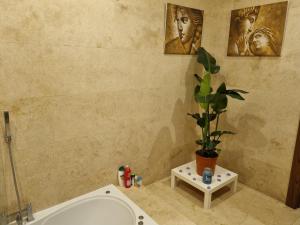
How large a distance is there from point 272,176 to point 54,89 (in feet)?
6.48

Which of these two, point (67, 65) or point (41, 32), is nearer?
point (41, 32)

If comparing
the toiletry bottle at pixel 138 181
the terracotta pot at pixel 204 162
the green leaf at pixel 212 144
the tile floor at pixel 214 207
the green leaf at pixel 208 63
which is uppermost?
the green leaf at pixel 208 63

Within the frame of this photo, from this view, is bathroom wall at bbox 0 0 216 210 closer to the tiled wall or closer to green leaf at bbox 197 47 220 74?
the tiled wall

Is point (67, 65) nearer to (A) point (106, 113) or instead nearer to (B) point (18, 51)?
(B) point (18, 51)

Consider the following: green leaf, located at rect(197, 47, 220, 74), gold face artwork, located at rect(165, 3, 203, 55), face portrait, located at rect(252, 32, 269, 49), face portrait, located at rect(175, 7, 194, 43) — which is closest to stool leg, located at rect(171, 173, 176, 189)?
green leaf, located at rect(197, 47, 220, 74)

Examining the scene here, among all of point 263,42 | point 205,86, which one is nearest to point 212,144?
point 205,86

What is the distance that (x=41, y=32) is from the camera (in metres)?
1.35

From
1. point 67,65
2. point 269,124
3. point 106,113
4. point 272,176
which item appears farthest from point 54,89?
point 272,176

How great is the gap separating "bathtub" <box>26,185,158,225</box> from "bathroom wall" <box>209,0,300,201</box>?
3.94 feet

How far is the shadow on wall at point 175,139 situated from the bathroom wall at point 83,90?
0.7 inches

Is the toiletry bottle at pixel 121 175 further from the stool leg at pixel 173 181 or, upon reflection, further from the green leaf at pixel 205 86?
the green leaf at pixel 205 86

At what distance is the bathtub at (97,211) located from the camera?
152cm

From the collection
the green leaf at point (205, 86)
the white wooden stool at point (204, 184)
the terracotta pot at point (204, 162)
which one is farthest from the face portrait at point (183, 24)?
the white wooden stool at point (204, 184)

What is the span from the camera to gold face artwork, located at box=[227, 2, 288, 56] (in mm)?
1757
